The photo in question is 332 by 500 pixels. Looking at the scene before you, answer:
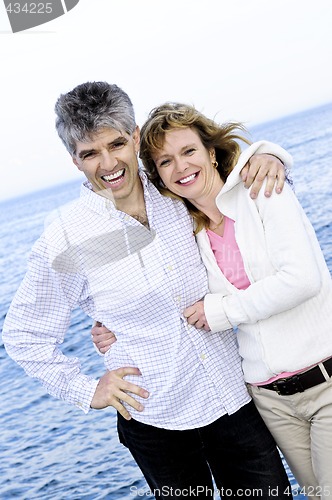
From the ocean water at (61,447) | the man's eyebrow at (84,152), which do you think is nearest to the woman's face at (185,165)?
the man's eyebrow at (84,152)

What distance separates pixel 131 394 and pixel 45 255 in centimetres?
72

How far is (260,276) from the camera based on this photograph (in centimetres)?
285

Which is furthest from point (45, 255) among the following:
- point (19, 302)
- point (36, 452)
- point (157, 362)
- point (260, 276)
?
point (36, 452)

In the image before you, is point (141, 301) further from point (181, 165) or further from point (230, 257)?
point (181, 165)

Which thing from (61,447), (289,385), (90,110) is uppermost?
(90,110)

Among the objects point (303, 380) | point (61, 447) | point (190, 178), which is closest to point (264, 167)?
point (190, 178)

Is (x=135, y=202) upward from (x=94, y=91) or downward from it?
downward

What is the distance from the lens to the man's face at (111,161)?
286cm

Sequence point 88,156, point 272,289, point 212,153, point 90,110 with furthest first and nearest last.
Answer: point 212,153 → point 88,156 → point 90,110 → point 272,289

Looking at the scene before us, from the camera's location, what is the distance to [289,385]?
2893 millimetres

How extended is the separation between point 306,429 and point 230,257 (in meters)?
0.82

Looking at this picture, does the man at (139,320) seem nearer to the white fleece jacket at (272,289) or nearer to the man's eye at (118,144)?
the man's eye at (118,144)

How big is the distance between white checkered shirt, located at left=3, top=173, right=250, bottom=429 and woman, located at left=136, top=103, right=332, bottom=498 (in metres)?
0.09

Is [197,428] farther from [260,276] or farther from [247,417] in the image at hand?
[260,276]
